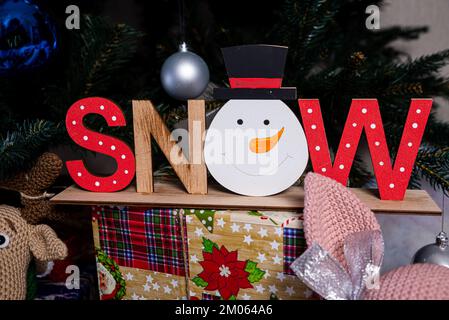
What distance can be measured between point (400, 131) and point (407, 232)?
1.31 ft

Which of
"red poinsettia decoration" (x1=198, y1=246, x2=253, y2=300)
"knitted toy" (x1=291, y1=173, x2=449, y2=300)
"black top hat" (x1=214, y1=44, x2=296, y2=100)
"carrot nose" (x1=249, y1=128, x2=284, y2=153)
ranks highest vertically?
"black top hat" (x1=214, y1=44, x2=296, y2=100)

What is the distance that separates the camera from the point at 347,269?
51 cm

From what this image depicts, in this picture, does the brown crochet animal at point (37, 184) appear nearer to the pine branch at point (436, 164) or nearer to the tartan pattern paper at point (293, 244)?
the tartan pattern paper at point (293, 244)

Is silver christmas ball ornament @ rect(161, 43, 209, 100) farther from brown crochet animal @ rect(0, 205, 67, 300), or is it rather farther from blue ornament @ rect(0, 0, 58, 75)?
brown crochet animal @ rect(0, 205, 67, 300)

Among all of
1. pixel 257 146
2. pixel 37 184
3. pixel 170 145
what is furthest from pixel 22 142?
pixel 257 146

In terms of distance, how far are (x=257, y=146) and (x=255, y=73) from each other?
10cm

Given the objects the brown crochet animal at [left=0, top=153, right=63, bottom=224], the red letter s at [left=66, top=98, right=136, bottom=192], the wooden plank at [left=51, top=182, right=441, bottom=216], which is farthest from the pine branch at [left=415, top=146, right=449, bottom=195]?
the brown crochet animal at [left=0, top=153, right=63, bottom=224]

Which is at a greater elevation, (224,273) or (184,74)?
(184,74)

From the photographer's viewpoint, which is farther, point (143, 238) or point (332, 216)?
point (143, 238)

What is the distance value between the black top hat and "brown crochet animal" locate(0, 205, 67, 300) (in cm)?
33

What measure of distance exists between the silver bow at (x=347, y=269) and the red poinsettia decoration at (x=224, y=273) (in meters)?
0.15

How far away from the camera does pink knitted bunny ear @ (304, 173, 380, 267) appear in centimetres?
53

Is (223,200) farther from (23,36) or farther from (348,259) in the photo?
(23,36)
